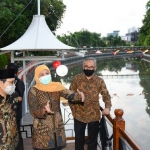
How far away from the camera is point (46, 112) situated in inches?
94.0

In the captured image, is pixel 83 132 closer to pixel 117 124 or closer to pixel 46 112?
pixel 117 124

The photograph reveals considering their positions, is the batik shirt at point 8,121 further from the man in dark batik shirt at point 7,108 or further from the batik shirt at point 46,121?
the batik shirt at point 46,121

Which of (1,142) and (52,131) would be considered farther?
(52,131)

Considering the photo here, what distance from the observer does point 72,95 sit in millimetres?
2521

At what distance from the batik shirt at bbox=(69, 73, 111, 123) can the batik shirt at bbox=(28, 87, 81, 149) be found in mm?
524

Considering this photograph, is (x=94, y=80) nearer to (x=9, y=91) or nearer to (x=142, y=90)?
(x=9, y=91)

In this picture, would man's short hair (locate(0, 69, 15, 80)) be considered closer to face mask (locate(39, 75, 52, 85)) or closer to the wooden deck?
face mask (locate(39, 75, 52, 85))

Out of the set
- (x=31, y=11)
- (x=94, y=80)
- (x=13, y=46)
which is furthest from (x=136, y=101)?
(x=94, y=80)

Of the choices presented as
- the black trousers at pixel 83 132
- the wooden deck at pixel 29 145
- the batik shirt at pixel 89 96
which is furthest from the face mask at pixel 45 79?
the wooden deck at pixel 29 145

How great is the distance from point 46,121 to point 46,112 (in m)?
0.11

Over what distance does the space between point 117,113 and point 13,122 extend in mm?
1016

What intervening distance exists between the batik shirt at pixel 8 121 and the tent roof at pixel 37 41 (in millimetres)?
2743

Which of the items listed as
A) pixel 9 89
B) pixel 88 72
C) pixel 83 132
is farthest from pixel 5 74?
pixel 83 132

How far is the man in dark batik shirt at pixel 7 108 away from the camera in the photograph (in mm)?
2248
